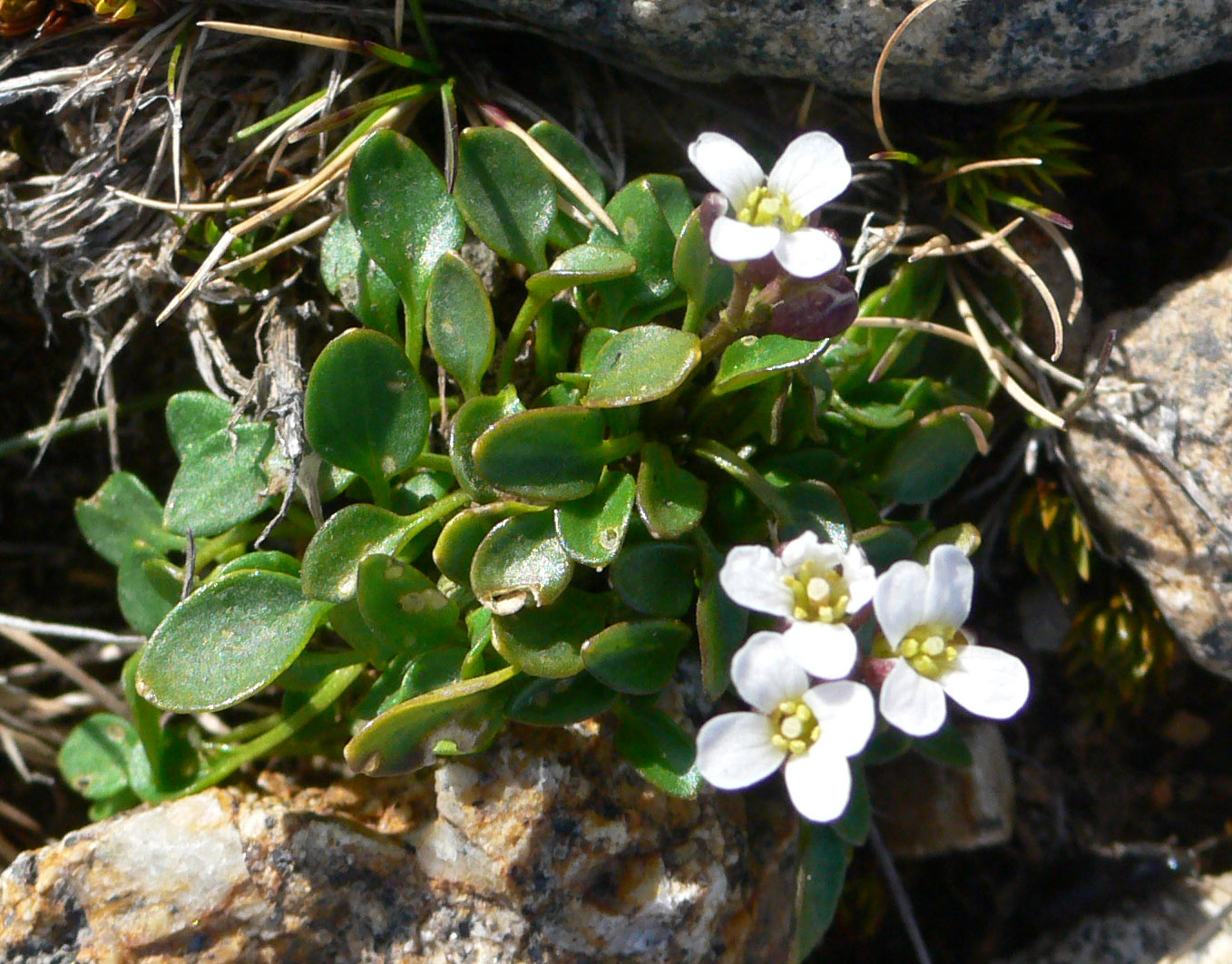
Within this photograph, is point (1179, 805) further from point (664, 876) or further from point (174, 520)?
point (174, 520)

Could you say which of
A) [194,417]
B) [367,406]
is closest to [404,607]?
[367,406]

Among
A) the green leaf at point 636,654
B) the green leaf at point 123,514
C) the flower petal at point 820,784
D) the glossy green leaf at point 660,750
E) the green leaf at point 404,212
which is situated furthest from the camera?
the green leaf at point 123,514

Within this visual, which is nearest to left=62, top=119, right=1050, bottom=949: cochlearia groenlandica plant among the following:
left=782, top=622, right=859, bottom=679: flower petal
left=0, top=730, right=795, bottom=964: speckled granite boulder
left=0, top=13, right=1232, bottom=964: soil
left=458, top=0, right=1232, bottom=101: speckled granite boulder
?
left=782, top=622, right=859, bottom=679: flower petal

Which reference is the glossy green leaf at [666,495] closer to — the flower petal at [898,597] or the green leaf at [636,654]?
the green leaf at [636,654]

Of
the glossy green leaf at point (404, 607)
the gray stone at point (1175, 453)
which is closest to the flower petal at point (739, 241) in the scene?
the glossy green leaf at point (404, 607)

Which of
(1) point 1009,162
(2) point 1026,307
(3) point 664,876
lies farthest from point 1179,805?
(1) point 1009,162

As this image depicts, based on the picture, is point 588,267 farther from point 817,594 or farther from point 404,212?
point 817,594
